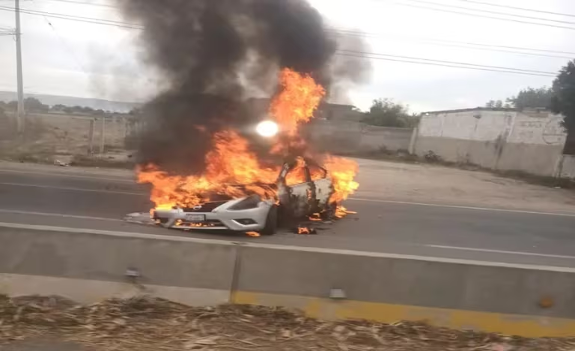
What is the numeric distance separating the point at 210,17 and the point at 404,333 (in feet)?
28.6

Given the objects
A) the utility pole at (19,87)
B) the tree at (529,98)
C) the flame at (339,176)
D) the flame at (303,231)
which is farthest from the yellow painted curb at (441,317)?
the tree at (529,98)

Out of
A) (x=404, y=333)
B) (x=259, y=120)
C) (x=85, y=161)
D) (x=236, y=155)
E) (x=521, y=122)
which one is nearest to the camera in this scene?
(x=404, y=333)

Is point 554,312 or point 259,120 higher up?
point 259,120

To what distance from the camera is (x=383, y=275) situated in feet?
15.0

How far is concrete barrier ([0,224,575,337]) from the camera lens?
4.53 metres

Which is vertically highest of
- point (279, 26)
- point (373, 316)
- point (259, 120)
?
point (279, 26)

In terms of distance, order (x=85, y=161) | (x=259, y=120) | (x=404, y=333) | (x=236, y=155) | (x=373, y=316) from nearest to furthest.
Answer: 1. (x=404, y=333)
2. (x=373, y=316)
3. (x=236, y=155)
4. (x=259, y=120)
5. (x=85, y=161)

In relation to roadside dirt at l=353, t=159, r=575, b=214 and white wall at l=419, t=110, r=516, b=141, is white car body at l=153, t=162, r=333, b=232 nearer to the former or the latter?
roadside dirt at l=353, t=159, r=575, b=214

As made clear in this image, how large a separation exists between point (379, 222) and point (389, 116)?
143 feet

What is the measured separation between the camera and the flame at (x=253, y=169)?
28.7 feet

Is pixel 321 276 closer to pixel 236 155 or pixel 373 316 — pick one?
pixel 373 316

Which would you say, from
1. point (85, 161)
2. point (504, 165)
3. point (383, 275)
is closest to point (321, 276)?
point (383, 275)

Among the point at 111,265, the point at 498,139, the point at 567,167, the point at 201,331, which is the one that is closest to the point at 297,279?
the point at 201,331

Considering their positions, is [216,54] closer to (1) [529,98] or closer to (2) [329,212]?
(2) [329,212]
